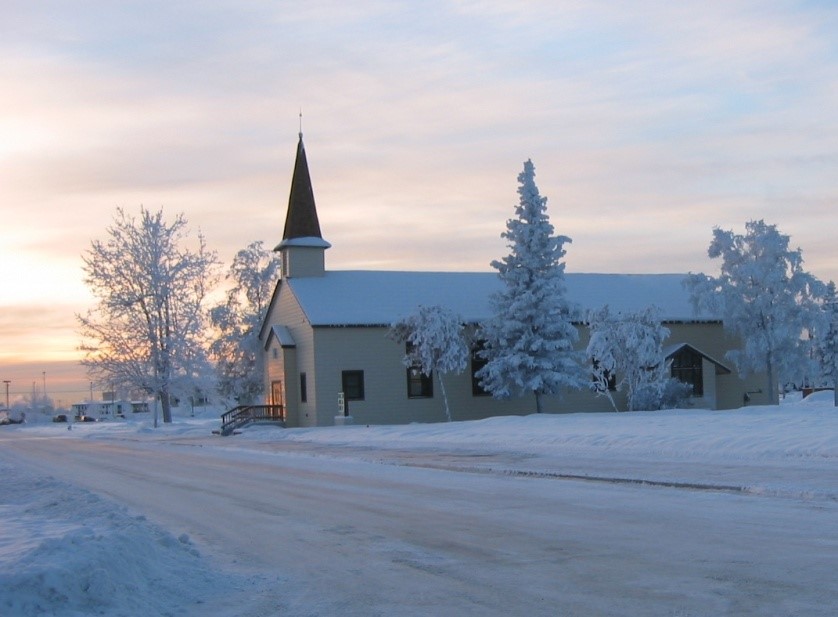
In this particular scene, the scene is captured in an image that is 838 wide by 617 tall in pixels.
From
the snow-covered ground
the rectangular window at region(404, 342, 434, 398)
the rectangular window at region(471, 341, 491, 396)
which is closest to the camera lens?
the snow-covered ground

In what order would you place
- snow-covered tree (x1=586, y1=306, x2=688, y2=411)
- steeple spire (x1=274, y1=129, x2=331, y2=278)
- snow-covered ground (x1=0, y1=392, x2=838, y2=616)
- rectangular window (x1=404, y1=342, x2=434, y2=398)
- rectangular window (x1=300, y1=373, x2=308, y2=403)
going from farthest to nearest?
steeple spire (x1=274, y1=129, x2=331, y2=278) < rectangular window (x1=300, y1=373, x2=308, y2=403) < rectangular window (x1=404, y1=342, x2=434, y2=398) < snow-covered tree (x1=586, y1=306, x2=688, y2=411) < snow-covered ground (x1=0, y1=392, x2=838, y2=616)

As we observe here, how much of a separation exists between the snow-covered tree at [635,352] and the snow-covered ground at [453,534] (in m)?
16.7

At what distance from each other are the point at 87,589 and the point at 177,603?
784 millimetres

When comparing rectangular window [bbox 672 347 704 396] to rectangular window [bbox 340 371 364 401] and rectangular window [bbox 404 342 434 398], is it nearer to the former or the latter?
rectangular window [bbox 404 342 434 398]

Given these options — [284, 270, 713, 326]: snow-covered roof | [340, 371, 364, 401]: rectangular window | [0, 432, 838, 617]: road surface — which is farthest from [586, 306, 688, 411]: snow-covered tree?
[0, 432, 838, 617]: road surface

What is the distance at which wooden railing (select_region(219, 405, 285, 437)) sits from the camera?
47250mm

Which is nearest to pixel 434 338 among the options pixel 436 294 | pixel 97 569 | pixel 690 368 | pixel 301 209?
pixel 436 294

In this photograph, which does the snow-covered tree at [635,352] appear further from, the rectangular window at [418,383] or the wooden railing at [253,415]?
the wooden railing at [253,415]

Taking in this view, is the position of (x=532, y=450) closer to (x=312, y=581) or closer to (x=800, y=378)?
(x=312, y=581)

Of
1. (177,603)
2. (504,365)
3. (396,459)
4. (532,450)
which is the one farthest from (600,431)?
(177,603)

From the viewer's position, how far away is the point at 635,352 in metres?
40.8

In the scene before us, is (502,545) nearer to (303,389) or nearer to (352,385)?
(352,385)

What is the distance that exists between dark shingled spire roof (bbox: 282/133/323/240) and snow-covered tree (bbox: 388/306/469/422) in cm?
896

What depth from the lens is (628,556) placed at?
9.72m
